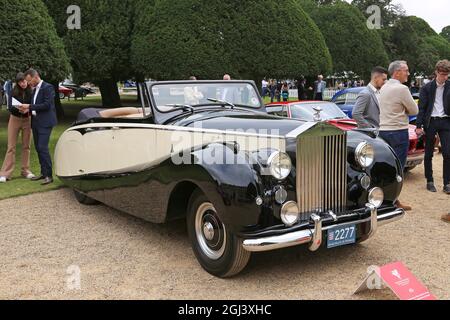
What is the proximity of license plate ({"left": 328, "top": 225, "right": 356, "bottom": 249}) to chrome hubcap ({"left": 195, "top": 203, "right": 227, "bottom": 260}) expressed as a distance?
904 mm

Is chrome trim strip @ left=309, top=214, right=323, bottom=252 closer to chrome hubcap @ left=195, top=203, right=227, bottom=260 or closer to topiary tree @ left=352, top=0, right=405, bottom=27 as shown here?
chrome hubcap @ left=195, top=203, right=227, bottom=260

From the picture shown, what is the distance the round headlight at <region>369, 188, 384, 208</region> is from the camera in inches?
165

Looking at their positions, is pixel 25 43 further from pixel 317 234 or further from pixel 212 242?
pixel 317 234

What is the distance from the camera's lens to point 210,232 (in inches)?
157

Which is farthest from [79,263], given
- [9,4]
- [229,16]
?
[229,16]

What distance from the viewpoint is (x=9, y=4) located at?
32.3 feet

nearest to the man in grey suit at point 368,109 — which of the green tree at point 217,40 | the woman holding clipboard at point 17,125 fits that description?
the woman holding clipboard at point 17,125

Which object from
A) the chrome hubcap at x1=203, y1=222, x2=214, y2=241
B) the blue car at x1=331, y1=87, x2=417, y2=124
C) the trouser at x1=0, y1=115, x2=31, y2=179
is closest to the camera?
the chrome hubcap at x1=203, y1=222, x2=214, y2=241

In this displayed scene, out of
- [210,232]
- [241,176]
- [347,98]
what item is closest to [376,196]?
[241,176]

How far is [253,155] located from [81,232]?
2.67 m

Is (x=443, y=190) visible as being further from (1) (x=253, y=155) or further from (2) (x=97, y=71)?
(2) (x=97, y=71)

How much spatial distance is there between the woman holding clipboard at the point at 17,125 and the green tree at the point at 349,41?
82.4 ft

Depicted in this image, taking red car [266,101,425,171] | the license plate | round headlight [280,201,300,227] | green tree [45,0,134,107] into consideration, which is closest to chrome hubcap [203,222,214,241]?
round headlight [280,201,300,227]

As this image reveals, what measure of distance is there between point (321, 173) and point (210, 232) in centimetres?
112
